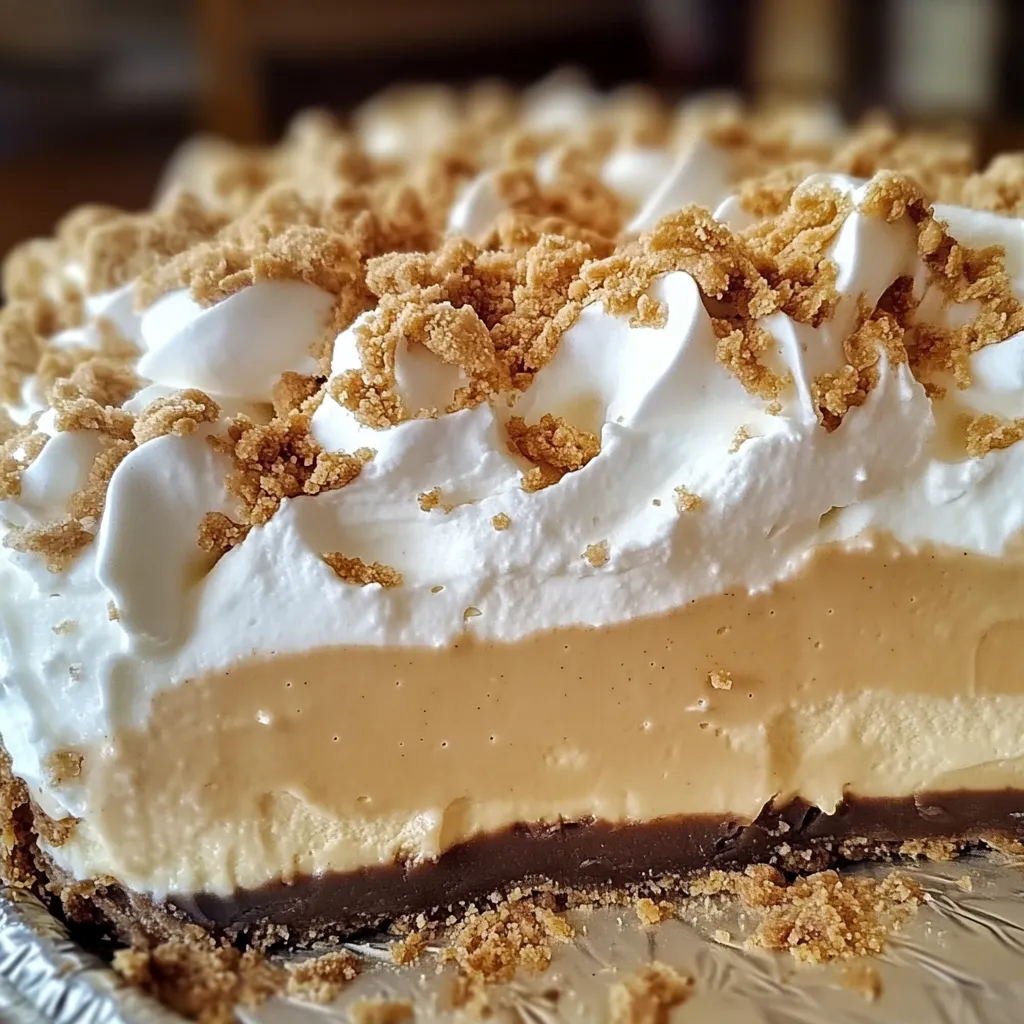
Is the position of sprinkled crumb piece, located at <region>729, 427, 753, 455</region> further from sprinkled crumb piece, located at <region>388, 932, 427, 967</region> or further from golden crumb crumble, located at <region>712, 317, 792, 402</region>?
sprinkled crumb piece, located at <region>388, 932, 427, 967</region>

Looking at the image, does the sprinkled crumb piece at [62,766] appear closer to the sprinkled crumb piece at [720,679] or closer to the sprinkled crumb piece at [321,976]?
the sprinkled crumb piece at [321,976]

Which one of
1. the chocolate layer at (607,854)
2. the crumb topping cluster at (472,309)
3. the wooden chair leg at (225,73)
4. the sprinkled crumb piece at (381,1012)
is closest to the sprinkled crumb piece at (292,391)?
the crumb topping cluster at (472,309)

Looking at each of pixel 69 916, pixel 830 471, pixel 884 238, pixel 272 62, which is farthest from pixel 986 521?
pixel 272 62

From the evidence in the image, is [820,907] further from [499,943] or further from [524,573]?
[524,573]

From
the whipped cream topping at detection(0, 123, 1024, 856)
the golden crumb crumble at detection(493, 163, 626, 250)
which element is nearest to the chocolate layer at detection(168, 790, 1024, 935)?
the whipped cream topping at detection(0, 123, 1024, 856)

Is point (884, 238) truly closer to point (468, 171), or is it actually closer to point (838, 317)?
point (838, 317)

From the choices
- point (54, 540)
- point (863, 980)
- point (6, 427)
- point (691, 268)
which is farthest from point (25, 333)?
point (863, 980)

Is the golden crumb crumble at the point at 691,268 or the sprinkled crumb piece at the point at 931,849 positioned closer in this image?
the golden crumb crumble at the point at 691,268
